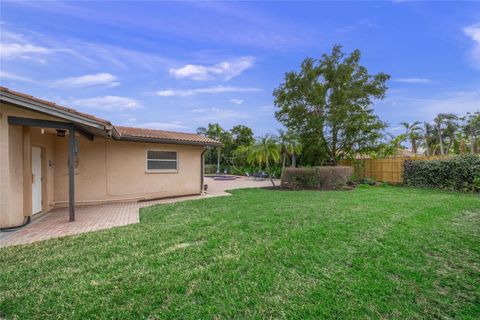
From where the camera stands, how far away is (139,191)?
10.3 meters

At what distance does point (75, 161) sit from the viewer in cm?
905

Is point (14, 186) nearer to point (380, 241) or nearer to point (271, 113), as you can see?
point (380, 241)

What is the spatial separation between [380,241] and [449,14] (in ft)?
33.8

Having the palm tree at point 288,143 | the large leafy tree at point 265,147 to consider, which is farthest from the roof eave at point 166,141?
the palm tree at point 288,143

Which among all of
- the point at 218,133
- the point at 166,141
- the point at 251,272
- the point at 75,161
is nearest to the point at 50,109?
the point at 75,161

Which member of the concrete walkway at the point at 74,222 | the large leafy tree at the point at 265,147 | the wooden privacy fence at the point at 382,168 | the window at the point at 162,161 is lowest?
the concrete walkway at the point at 74,222

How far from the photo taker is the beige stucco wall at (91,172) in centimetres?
578

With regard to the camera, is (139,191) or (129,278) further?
(139,191)

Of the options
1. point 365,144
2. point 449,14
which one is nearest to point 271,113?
point 365,144

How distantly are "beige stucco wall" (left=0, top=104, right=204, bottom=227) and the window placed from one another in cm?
20

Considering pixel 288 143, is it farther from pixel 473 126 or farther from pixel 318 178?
pixel 473 126

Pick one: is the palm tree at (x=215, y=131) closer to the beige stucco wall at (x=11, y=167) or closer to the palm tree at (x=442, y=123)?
the beige stucco wall at (x=11, y=167)

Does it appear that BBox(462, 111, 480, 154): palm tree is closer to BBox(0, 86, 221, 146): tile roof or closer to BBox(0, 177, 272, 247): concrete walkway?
BBox(0, 86, 221, 146): tile roof

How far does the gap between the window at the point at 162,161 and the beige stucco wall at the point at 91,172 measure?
204 millimetres
